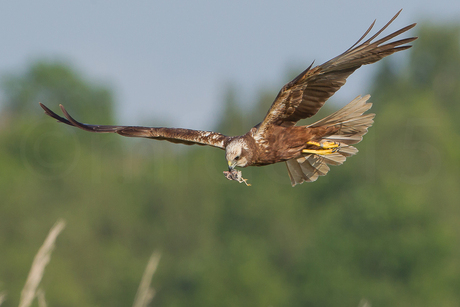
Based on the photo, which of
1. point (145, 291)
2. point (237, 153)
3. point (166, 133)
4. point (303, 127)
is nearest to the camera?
point (145, 291)

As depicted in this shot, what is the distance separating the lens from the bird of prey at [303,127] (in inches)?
257

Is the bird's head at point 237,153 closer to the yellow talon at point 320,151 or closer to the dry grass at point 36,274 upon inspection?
the yellow talon at point 320,151

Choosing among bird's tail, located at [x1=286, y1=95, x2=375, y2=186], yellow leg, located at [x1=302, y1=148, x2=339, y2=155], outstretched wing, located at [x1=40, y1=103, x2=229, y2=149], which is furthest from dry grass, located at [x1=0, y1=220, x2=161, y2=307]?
bird's tail, located at [x1=286, y1=95, x2=375, y2=186]

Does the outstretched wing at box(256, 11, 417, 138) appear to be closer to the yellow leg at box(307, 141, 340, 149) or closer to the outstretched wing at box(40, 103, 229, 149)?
the yellow leg at box(307, 141, 340, 149)

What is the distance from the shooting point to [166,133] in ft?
26.0

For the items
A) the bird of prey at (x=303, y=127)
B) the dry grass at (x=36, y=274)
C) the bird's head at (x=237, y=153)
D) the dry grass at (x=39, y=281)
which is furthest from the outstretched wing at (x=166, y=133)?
the dry grass at (x=36, y=274)

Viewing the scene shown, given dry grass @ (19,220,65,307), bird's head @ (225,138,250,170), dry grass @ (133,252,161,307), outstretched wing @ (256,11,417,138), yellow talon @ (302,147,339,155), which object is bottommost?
dry grass @ (133,252,161,307)

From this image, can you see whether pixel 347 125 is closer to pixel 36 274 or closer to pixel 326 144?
pixel 326 144

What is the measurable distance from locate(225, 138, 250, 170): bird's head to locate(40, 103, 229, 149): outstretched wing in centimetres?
54

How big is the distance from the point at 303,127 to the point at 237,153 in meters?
1.05

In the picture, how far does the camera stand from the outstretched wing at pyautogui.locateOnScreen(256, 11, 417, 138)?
645cm

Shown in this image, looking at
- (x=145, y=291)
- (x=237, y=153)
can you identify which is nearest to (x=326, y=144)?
(x=237, y=153)

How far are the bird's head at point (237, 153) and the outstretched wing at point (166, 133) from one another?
0.54 meters

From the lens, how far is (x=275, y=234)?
138ft
